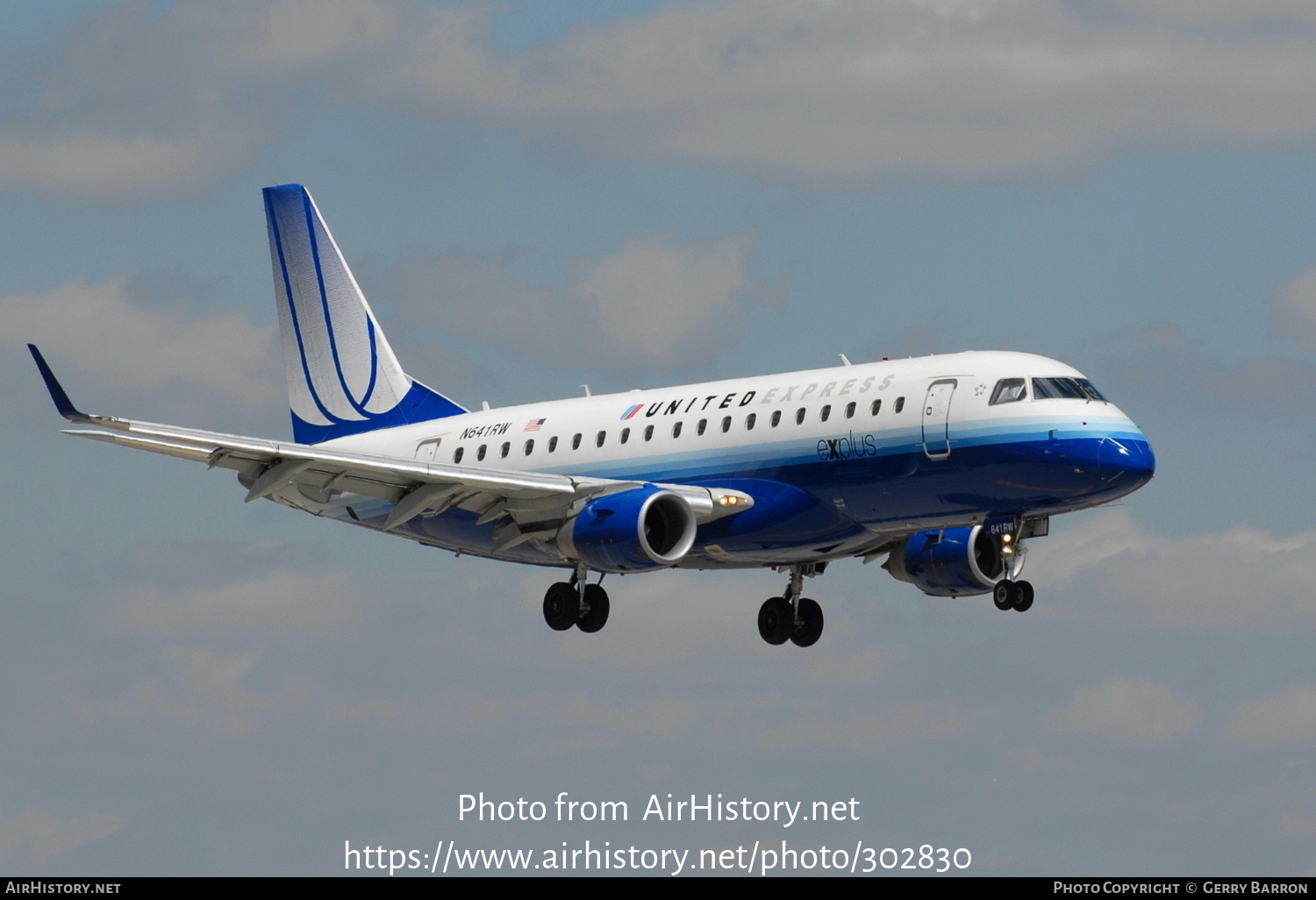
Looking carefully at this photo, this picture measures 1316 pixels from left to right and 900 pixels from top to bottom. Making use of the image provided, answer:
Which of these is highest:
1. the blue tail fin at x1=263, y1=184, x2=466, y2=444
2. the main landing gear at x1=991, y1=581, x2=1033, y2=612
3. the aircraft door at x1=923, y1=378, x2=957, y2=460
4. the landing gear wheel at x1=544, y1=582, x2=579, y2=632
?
the blue tail fin at x1=263, y1=184, x2=466, y2=444

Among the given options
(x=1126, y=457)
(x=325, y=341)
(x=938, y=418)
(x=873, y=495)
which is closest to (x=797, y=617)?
(x=873, y=495)

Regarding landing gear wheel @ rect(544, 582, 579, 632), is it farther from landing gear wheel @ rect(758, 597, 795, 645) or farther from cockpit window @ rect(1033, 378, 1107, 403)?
cockpit window @ rect(1033, 378, 1107, 403)

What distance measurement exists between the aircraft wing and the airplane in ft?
0.17

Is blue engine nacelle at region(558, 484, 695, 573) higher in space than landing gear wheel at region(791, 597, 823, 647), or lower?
lower

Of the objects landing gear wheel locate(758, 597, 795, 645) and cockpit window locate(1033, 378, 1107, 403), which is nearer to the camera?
cockpit window locate(1033, 378, 1107, 403)

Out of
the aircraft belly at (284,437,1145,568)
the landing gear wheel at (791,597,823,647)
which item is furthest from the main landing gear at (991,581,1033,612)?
the landing gear wheel at (791,597,823,647)

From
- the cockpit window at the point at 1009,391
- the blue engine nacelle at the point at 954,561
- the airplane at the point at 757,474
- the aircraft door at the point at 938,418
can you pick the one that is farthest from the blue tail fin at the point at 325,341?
the cockpit window at the point at 1009,391

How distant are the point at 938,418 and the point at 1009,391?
60.1 inches

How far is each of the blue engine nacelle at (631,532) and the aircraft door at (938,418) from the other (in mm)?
5558

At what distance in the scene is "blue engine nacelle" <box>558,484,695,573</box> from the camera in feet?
153

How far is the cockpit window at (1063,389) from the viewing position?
45.0m

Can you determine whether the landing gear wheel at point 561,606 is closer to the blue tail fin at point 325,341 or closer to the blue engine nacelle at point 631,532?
the blue engine nacelle at point 631,532

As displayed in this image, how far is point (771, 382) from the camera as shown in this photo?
48844mm

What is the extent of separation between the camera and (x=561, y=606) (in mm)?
50188
